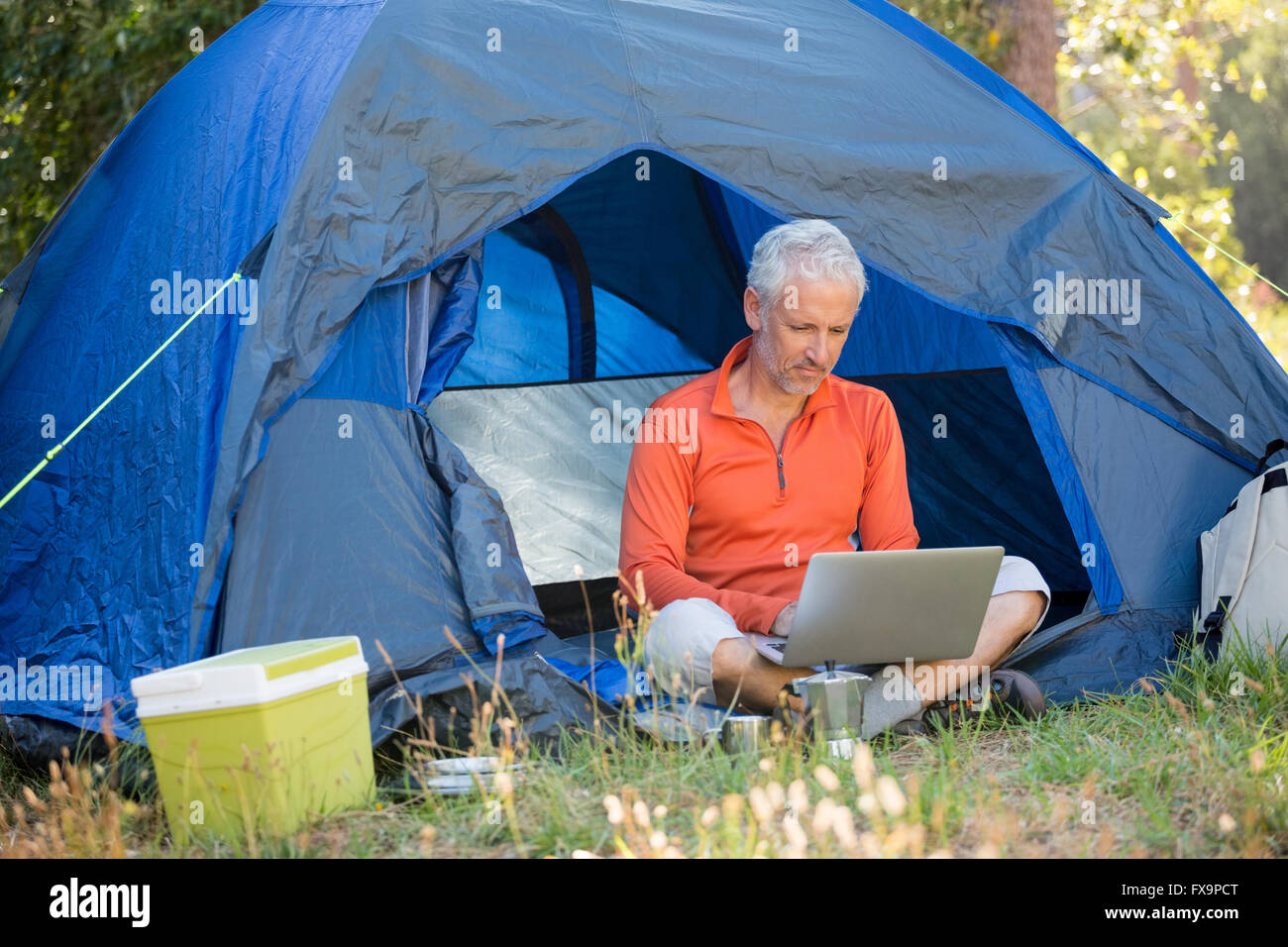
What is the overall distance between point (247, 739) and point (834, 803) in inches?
37.9

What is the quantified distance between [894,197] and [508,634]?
4.35ft

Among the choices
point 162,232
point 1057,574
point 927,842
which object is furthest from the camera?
point 1057,574

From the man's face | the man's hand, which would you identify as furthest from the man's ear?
the man's hand

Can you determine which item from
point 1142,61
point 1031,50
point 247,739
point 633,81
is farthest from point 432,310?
point 1142,61

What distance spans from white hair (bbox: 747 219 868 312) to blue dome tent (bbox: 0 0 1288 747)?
0.09 meters

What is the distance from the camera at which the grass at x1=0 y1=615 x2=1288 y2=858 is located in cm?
198

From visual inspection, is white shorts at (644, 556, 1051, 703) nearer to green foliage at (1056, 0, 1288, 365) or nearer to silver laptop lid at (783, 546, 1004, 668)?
silver laptop lid at (783, 546, 1004, 668)

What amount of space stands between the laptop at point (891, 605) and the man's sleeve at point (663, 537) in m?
0.24

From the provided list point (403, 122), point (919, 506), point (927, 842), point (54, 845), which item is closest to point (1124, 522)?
point (919, 506)

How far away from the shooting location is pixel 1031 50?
6223 mm

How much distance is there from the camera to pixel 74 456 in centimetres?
312

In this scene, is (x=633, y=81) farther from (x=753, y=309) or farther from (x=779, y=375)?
(x=779, y=375)

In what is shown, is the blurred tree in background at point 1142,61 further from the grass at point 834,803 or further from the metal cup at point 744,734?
the metal cup at point 744,734
